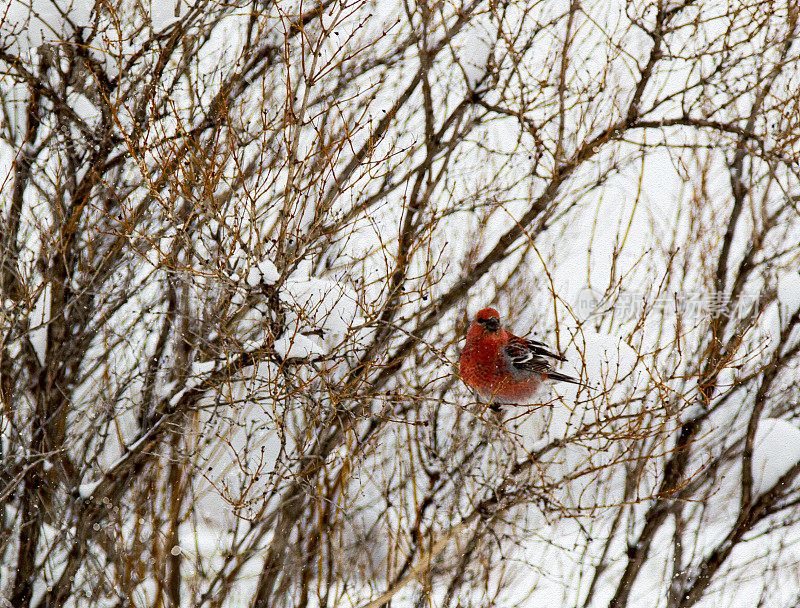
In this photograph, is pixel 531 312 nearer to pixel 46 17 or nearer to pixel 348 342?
pixel 348 342

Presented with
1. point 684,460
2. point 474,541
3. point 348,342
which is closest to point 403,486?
point 474,541

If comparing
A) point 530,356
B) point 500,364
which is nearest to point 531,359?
point 530,356

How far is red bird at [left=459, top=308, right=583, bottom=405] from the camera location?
3822mm

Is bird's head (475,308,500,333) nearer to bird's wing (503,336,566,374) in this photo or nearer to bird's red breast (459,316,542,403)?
bird's red breast (459,316,542,403)

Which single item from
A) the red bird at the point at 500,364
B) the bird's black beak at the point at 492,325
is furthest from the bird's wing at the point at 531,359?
the bird's black beak at the point at 492,325

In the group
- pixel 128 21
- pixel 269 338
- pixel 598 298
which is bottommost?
pixel 269 338

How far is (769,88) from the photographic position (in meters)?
5.57

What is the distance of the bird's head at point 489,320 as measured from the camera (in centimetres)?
382

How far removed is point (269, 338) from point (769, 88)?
4.48 m

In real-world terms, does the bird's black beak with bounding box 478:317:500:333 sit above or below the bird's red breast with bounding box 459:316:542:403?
above

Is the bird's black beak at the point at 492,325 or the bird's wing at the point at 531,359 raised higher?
the bird's black beak at the point at 492,325

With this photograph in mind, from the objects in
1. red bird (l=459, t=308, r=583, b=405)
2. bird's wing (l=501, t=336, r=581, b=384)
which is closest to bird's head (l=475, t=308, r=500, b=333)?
red bird (l=459, t=308, r=583, b=405)

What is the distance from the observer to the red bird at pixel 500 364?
3.82 metres

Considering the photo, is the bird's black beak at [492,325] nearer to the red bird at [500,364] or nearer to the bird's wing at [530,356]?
the red bird at [500,364]
